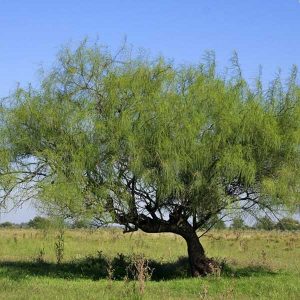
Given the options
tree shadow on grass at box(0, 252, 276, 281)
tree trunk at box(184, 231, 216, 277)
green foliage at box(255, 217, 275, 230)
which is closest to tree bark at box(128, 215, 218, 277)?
tree trunk at box(184, 231, 216, 277)

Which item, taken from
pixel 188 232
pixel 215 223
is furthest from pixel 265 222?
pixel 188 232

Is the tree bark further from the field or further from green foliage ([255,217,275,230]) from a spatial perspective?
green foliage ([255,217,275,230])

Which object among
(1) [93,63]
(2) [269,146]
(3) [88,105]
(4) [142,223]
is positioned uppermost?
(1) [93,63]

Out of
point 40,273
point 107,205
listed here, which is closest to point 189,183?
point 107,205

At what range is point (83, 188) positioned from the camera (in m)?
15.7

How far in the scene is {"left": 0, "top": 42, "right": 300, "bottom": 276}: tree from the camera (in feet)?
50.8

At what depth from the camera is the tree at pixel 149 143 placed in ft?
50.8

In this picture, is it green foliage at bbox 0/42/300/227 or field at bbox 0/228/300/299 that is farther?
green foliage at bbox 0/42/300/227

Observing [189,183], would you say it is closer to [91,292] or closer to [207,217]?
[207,217]

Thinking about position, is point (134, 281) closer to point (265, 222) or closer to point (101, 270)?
point (101, 270)

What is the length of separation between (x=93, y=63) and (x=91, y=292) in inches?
295

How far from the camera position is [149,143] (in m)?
15.6

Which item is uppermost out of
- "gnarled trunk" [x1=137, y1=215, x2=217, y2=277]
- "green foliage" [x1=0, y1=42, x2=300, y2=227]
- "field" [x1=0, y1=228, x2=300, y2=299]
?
"green foliage" [x1=0, y1=42, x2=300, y2=227]

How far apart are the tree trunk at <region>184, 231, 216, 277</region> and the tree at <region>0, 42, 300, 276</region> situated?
0.05 meters
